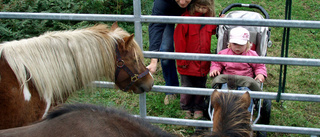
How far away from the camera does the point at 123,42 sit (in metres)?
2.57

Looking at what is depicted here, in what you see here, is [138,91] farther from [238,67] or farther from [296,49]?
[296,49]

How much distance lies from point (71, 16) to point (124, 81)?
35.0 inches

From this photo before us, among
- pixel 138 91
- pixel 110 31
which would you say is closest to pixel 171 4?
pixel 110 31

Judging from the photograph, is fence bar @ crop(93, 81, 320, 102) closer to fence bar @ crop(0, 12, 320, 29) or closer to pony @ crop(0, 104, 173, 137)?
fence bar @ crop(0, 12, 320, 29)

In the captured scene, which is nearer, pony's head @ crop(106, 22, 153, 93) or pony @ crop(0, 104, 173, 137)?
pony @ crop(0, 104, 173, 137)

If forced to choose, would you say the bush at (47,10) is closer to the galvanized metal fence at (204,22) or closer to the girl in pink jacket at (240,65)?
the galvanized metal fence at (204,22)

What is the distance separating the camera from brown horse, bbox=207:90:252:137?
1318 millimetres

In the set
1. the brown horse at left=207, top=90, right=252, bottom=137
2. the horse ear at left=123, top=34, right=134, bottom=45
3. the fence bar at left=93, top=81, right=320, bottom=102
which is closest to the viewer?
the brown horse at left=207, top=90, right=252, bottom=137

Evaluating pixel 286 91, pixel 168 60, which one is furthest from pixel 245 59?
pixel 286 91

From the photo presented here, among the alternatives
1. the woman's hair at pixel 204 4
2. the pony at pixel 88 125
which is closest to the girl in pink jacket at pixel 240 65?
the woman's hair at pixel 204 4

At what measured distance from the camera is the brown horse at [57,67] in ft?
7.19

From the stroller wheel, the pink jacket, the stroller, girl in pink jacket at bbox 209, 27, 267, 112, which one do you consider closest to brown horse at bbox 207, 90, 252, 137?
the stroller

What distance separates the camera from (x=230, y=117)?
136cm

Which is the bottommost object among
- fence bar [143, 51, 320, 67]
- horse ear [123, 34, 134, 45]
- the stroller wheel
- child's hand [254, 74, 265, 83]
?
the stroller wheel
